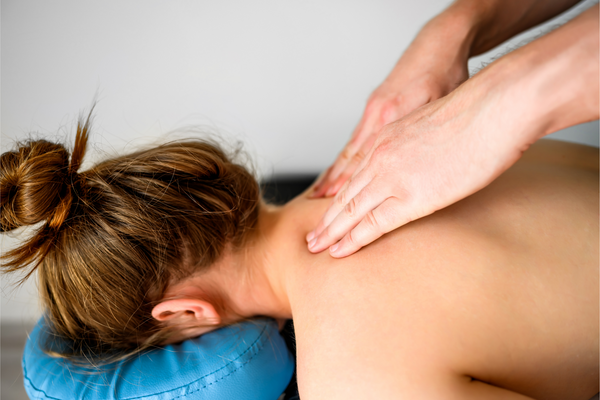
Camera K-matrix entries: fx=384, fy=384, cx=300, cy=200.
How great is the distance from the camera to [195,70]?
132cm

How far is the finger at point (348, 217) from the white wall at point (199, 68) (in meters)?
0.65

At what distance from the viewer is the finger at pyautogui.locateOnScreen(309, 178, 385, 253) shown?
2.45 feet

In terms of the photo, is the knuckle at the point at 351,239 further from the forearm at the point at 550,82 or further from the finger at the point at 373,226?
the forearm at the point at 550,82

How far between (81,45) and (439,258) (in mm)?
1181

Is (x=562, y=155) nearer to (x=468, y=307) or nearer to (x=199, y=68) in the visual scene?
(x=468, y=307)

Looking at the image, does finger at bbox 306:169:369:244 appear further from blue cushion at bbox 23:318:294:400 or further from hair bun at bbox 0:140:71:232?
hair bun at bbox 0:140:71:232

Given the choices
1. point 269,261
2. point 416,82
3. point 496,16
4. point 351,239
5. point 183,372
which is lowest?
point 183,372

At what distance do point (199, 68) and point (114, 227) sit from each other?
2.31ft

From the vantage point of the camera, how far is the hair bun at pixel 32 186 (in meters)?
0.76

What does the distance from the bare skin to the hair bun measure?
540 millimetres

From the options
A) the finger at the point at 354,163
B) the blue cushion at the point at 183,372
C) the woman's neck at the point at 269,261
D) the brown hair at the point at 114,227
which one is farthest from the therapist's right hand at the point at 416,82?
the blue cushion at the point at 183,372

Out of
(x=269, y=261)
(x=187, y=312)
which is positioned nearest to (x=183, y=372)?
(x=187, y=312)

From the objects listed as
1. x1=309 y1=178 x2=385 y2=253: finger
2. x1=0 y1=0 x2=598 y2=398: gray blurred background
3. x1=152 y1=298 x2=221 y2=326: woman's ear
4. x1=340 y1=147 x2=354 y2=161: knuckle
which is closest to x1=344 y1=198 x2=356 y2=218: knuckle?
x1=309 y1=178 x2=385 y2=253: finger

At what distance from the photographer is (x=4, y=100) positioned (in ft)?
3.78
